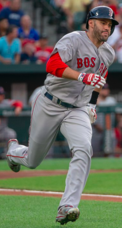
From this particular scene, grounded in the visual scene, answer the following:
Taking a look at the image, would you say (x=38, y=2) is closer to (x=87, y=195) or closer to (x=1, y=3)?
(x=1, y=3)

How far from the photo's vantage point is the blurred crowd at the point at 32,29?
11.8m

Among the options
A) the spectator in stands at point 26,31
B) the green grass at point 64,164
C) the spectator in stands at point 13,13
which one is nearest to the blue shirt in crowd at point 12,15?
the spectator in stands at point 13,13

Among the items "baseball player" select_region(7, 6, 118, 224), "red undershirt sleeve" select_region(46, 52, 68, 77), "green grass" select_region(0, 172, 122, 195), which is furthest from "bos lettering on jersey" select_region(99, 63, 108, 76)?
"green grass" select_region(0, 172, 122, 195)

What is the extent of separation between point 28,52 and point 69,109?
798cm

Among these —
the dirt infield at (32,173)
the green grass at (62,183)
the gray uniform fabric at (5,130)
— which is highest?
the green grass at (62,183)

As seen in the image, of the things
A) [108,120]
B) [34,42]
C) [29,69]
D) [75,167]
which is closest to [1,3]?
[34,42]

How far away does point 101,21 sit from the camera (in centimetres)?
454

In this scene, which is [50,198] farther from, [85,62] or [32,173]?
[32,173]

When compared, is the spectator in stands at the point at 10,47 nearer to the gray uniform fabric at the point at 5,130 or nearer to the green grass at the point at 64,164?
the gray uniform fabric at the point at 5,130

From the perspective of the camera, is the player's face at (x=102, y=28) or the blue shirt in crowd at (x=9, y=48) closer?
the player's face at (x=102, y=28)

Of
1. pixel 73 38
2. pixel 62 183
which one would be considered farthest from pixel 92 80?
pixel 62 183

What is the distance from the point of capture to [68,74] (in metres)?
4.21

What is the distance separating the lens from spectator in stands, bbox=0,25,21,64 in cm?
1157

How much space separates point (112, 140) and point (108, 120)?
49 centimetres
